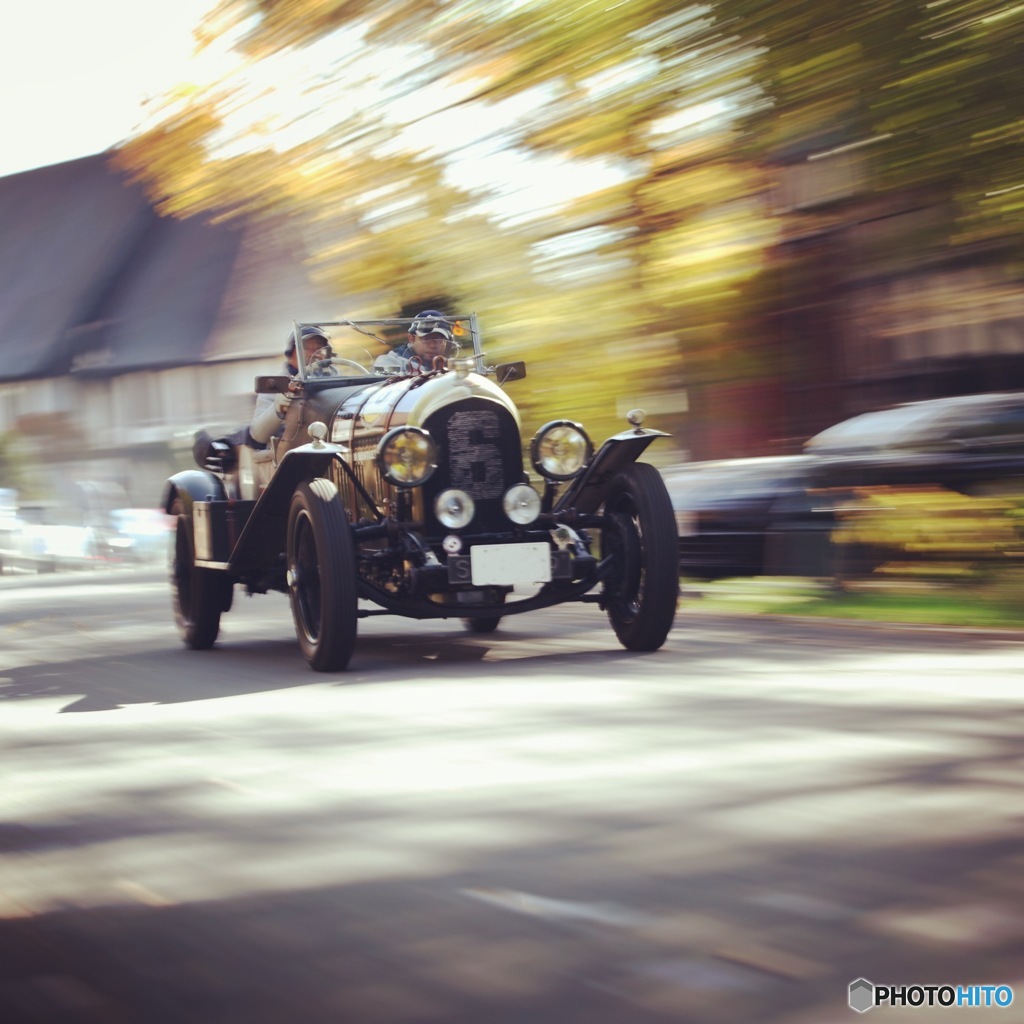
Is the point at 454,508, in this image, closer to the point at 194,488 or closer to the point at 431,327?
the point at 431,327

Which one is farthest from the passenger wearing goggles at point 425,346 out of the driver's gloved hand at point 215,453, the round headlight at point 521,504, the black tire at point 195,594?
the black tire at point 195,594

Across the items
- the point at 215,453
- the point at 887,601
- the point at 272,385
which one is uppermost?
the point at 272,385

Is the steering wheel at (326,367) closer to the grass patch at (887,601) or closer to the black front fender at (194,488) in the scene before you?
the black front fender at (194,488)

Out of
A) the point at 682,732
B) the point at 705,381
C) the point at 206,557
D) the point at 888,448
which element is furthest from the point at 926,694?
the point at 705,381

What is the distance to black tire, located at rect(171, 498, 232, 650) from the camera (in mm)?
11320

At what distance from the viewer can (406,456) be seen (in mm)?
9250

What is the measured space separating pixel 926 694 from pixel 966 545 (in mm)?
6032

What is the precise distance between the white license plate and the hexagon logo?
5.89m

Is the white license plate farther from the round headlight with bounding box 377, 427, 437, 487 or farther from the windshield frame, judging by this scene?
the windshield frame

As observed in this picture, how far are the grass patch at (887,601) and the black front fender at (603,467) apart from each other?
279 cm

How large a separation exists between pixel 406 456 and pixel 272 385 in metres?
1.43

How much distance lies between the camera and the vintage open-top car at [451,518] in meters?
9.09

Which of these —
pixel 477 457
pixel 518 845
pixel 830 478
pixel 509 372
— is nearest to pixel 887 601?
pixel 830 478

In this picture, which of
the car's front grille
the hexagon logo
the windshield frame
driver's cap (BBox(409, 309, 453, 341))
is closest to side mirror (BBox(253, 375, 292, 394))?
the windshield frame
